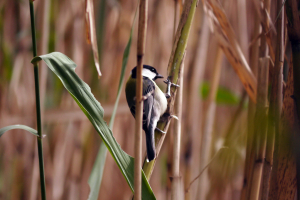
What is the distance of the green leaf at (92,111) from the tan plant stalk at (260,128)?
0.32m

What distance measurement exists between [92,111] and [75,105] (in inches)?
36.8

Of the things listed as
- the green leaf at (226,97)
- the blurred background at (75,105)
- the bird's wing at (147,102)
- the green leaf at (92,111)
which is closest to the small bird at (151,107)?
the bird's wing at (147,102)

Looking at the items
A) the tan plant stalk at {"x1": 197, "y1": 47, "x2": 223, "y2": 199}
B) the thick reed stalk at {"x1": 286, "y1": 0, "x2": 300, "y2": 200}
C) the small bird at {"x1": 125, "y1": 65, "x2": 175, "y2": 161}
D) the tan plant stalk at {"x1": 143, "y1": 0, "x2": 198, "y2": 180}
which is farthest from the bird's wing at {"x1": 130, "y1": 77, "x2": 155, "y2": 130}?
the thick reed stalk at {"x1": 286, "y1": 0, "x2": 300, "y2": 200}

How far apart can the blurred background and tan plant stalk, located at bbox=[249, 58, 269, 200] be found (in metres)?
0.44

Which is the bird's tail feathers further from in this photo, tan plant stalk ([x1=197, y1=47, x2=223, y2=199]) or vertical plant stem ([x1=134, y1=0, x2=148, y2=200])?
tan plant stalk ([x1=197, y1=47, x2=223, y2=199])

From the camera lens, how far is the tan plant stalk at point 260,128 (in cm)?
62

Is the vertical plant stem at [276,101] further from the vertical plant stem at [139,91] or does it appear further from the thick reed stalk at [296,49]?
the vertical plant stem at [139,91]

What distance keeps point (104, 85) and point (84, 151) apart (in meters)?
0.38

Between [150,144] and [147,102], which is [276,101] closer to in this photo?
[150,144]

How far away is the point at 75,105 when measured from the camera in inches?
53.5

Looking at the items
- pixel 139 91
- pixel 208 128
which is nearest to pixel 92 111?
pixel 139 91

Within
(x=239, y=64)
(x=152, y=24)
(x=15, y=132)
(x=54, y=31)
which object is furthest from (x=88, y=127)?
(x=239, y=64)

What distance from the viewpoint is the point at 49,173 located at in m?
1.31

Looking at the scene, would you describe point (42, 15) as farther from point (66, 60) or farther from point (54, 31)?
point (66, 60)
